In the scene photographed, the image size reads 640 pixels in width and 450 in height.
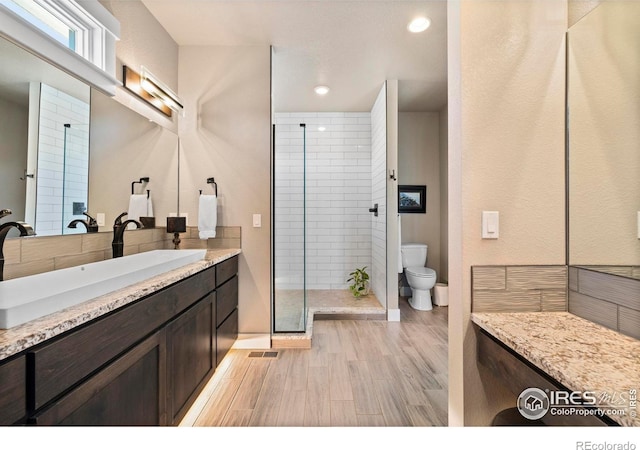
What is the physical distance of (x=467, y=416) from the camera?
1085 millimetres

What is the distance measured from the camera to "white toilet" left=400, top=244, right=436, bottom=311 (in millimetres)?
3473

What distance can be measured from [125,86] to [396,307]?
10.5 ft

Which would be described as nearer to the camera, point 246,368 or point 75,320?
point 75,320

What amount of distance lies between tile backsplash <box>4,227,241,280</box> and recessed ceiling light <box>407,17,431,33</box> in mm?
2688

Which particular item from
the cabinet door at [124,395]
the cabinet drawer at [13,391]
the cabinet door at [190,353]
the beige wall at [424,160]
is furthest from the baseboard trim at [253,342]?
the beige wall at [424,160]

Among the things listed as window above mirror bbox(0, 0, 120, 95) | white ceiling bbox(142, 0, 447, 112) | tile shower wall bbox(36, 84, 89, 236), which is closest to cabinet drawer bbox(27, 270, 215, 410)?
tile shower wall bbox(36, 84, 89, 236)

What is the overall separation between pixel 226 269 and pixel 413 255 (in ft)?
8.62

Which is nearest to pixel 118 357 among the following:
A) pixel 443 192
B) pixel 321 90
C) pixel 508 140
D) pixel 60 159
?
pixel 60 159

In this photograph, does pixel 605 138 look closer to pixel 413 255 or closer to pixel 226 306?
pixel 226 306

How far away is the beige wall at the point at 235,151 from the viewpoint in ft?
8.26

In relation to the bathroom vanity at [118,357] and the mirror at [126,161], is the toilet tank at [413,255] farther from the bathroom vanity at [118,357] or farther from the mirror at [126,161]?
the mirror at [126,161]

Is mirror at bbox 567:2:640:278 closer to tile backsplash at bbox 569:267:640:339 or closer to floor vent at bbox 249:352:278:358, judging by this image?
tile backsplash at bbox 569:267:640:339
